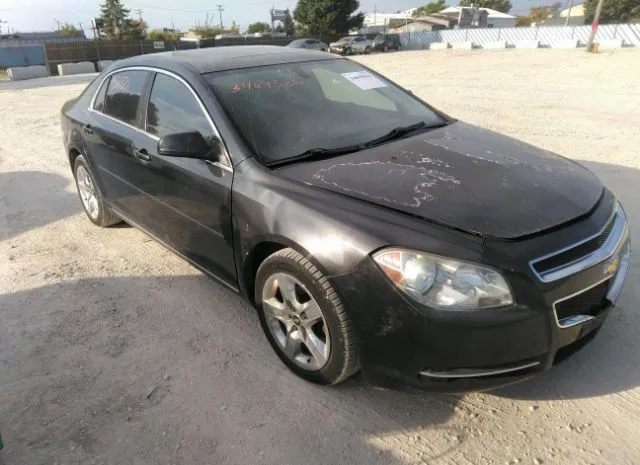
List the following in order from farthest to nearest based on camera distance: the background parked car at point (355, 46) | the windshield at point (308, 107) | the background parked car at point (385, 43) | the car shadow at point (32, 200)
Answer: the background parked car at point (385, 43) < the background parked car at point (355, 46) < the car shadow at point (32, 200) < the windshield at point (308, 107)

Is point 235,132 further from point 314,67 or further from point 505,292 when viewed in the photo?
point 505,292

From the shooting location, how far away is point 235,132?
2.88 m

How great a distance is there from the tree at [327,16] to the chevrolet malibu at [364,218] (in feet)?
170

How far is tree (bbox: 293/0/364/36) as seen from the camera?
168 feet

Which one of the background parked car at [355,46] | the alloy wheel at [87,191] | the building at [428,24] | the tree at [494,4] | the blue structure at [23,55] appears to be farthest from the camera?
the tree at [494,4]

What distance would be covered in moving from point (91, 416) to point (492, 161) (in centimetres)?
252

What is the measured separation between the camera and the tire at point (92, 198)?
4.61 meters

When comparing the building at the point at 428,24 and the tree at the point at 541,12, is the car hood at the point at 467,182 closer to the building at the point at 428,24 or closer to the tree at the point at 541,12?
the building at the point at 428,24

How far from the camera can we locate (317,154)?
2.88m

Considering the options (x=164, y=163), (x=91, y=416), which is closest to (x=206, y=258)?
(x=164, y=163)

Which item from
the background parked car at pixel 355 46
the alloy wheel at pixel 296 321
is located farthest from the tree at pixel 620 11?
the alloy wheel at pixel 296 321

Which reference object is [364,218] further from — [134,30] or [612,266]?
[134,30]

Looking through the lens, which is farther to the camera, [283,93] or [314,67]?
[314,67]

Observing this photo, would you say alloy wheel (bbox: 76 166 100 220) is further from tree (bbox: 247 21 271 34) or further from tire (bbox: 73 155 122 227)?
tree (bbox: 247 21 271 34)
